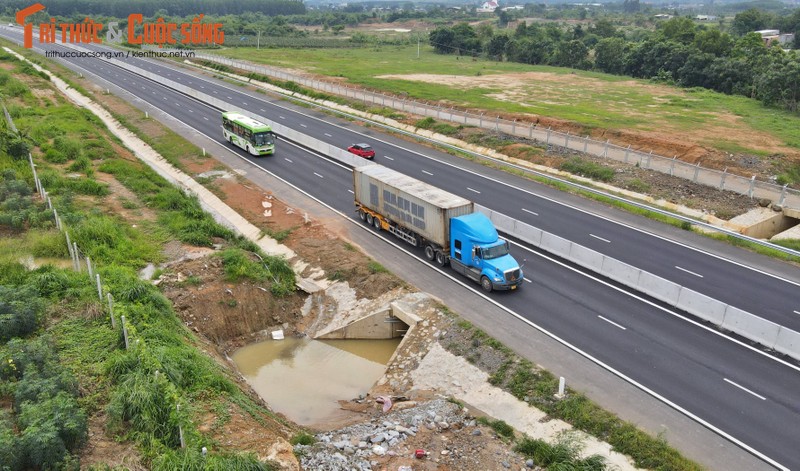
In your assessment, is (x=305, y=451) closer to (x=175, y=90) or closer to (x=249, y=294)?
(x=249, y=294)

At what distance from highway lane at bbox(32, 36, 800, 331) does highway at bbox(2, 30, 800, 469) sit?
0.08 meters

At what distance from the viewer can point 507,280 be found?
28.8 metres

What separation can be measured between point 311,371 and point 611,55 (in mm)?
109779

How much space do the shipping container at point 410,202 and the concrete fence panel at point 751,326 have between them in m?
13.2

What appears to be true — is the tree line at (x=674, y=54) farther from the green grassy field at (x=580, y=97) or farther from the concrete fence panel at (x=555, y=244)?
the concrete fence panel at (x=555, y=244)

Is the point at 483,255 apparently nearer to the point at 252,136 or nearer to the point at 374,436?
the point at 374,436

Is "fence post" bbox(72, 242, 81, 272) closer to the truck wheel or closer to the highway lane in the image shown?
the truck wheel

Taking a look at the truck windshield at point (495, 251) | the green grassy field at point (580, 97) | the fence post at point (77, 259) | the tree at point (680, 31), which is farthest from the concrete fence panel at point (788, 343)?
the tree at point (680, 31)

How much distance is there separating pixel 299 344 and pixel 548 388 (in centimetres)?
1256

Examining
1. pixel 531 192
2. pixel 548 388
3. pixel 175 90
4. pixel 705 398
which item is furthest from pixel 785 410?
pixel 175 90

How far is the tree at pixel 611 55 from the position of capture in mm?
114375

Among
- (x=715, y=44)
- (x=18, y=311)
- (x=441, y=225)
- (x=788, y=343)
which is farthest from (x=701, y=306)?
(x=715, y=44)

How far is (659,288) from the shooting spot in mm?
28250

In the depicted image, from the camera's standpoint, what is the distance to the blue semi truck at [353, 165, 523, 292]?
96.3 ft
